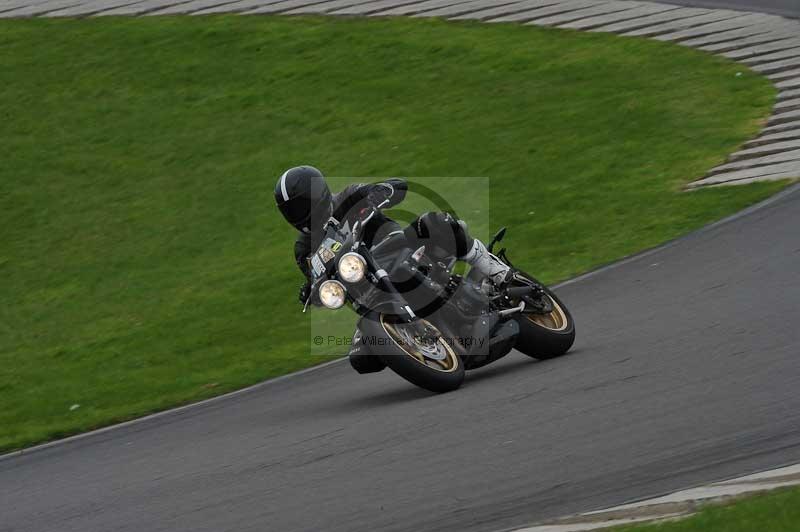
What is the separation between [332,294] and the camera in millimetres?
7340

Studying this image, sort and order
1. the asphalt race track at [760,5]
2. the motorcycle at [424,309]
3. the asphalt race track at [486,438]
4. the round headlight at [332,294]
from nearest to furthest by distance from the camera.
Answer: the asphalt race track at [486,438] < the round headlight at [332,294] < the motorcycle at [424,309] < the asphalt race track at [760,5]

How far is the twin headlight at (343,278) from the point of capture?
7.34 m

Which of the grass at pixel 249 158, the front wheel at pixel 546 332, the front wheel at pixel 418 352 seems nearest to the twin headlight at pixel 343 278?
the front wheel at pixel 418 352

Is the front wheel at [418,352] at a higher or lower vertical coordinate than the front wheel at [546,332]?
higher

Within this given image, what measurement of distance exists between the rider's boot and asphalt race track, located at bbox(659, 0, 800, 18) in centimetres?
1303

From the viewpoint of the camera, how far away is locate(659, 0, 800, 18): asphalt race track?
65.0 feet

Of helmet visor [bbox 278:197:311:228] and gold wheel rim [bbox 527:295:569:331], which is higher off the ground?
helmet visor [bbox 278:197:311:228]

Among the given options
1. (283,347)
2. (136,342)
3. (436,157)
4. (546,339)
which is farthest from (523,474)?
(436,157)

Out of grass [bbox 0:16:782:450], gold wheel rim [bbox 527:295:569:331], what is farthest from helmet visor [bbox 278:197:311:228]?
grass [bbox 0:16:782:450]

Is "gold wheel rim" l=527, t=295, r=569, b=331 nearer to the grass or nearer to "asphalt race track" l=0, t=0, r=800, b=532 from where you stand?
"asphalt race track" l=0, t=0, r=800, b=532

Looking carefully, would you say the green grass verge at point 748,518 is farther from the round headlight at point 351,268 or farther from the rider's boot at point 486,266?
the rider's boot at point 486,266

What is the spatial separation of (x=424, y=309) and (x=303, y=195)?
3.64 ft

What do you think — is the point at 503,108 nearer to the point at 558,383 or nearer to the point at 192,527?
the point at 558,383

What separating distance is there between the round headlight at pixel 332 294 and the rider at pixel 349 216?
578 mm
